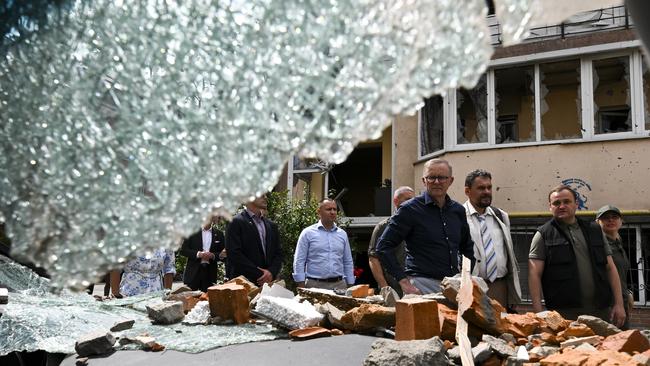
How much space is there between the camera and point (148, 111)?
2.77ft

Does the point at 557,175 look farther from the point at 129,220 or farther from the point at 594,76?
the point at 129,220

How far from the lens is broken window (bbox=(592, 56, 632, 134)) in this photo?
13.1 metres

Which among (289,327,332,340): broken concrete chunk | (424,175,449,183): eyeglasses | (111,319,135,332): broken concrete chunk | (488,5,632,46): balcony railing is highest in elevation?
(488,5,632,46): balcony railing

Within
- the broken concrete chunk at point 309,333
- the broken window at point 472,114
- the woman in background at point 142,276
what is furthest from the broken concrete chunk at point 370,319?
the broken window at point 472,114

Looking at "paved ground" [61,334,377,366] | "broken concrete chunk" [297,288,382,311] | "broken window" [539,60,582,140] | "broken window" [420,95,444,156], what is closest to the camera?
"paved ground" [61,334,377,366]

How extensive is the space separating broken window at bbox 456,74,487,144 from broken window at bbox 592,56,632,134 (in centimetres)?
241

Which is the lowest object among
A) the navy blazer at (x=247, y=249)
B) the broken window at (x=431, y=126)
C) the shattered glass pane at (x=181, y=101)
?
the navy blazer at (x=247, y=249)

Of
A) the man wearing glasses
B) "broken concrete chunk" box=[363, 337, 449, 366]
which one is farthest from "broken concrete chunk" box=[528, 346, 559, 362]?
the man wearing glasses

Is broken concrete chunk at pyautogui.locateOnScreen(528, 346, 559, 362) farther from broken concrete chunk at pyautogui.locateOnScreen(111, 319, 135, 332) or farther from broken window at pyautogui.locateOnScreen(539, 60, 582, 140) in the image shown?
broken window at pyautogui.locateOnScreen(539, 60, 582, 140)

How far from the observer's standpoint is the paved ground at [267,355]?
295cm

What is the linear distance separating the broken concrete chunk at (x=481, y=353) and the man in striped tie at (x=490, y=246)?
1672mm

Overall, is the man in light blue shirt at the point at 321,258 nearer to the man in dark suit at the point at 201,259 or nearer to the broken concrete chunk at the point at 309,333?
the man in dark suit at the point at 201,259

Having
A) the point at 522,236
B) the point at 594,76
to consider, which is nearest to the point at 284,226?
the point at 522,236

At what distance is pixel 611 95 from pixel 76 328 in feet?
42.9
